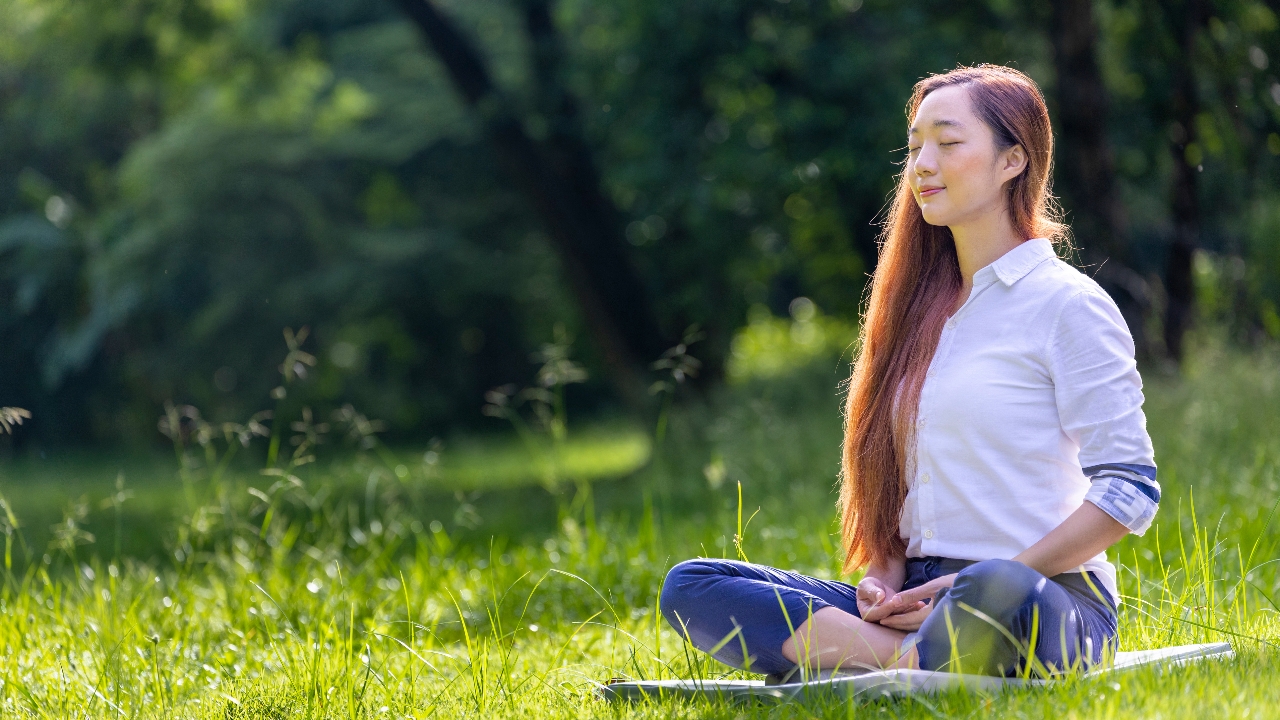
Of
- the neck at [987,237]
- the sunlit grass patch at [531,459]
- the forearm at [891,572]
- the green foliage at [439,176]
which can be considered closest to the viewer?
the neck at [987,237]

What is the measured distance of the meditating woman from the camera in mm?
2367

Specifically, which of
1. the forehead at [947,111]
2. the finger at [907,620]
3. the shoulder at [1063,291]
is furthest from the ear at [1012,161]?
the finger at [907,620]

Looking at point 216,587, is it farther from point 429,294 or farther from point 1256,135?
point 429,294

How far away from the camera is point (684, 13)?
9.38 metres

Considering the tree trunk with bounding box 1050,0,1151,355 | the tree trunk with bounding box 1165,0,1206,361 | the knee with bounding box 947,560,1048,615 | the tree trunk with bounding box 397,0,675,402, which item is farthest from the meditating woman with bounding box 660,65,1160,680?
the tree trunk with bounding box 397,0,675,402

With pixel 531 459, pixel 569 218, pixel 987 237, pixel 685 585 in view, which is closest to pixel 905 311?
pixel 987 237

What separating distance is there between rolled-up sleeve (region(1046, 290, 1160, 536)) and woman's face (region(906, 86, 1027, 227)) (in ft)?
1.06

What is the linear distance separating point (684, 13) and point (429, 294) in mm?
7893

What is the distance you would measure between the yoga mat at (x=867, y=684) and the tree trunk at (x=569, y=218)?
8.28 metres

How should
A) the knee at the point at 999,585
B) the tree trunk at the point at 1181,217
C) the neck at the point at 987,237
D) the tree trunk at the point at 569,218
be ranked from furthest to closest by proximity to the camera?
the tree trunk at the point at 569,218 → the tree trunk at the point at 1181,217 → the neck at the point at 987,237 → the knee at the point at 999,585

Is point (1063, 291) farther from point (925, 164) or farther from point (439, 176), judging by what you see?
point (439, 176)

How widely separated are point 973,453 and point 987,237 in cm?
50

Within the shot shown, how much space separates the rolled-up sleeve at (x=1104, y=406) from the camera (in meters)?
2.32

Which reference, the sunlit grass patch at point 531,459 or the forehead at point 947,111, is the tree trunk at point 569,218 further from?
the forehead at point 947,111
